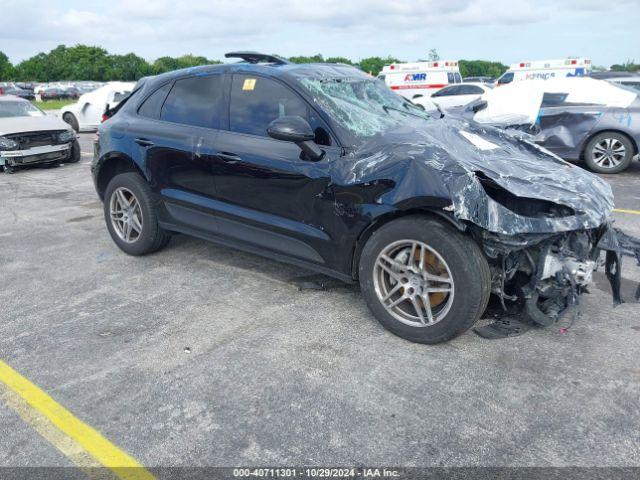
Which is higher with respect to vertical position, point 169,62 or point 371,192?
point 169,62

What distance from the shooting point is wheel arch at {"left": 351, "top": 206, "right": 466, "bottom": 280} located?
3150mm

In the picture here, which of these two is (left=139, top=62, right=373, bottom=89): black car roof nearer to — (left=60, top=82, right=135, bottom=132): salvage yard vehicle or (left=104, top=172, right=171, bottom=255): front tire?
(left=104, top=172, right=171, bottom=255): front tire

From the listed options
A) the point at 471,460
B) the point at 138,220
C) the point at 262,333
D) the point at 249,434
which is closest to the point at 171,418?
the point at 249,434

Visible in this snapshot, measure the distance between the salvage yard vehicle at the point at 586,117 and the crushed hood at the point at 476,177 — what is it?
17.2 ft

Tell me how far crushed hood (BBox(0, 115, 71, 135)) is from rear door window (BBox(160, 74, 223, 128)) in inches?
275

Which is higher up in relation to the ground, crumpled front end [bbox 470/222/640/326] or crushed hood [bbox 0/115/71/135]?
crushed hood [bbox 0/115/71/135]

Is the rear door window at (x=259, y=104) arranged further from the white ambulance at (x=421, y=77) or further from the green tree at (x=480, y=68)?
the green tree at (x=480, y=68)

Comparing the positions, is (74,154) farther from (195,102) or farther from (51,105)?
(51,105)

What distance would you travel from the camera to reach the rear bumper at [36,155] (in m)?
10.0

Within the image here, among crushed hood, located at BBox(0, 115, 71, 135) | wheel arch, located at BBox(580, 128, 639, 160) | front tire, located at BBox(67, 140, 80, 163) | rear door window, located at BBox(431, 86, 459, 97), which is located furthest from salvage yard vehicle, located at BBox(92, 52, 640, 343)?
rear door window, located at BBox(431, 86, 459, 97)

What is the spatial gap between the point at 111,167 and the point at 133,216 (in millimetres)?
563

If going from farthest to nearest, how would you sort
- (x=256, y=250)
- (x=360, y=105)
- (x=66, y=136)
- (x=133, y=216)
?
(x=66, y=136) → (x=133, y=216) → (x=256, y=250) → (x=360, y=105)

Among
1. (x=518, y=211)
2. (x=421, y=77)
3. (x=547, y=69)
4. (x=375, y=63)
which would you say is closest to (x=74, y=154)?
(x=518, y=211)

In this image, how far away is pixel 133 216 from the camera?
506 cm
